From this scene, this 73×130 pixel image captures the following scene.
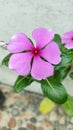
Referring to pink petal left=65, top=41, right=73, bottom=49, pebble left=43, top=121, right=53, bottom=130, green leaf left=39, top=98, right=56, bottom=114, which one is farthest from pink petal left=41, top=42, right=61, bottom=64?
pebble left=43, top=121, right=53, bottom=130

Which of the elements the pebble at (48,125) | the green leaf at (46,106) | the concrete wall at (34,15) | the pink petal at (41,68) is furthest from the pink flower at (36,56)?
the pebble at (48,125)

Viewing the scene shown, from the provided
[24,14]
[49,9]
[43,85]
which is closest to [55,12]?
[49,9]

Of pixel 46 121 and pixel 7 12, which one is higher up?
pixel 7 12

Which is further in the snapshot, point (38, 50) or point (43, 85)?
point (43, 85)

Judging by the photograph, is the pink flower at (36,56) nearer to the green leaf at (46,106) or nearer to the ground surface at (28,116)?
the green leaf at (46,106)

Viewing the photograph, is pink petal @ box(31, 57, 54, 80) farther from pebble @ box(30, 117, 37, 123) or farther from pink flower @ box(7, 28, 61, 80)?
pebble @ box(30, 117, 37, 123)

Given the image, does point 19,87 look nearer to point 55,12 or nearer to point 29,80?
point 29,80
